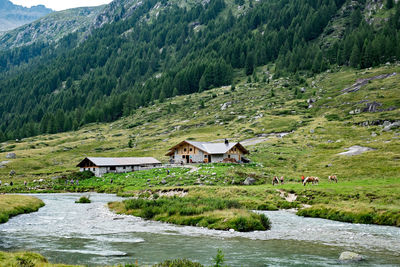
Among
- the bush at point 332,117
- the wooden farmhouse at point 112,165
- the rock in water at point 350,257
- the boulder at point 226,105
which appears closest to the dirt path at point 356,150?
the bush at point 332,117

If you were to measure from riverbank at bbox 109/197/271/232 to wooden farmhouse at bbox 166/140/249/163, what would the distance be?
1689 inches

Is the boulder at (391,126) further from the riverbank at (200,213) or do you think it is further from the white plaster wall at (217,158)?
the riverbank at (200,213)

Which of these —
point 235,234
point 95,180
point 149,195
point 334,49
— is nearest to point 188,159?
point 95,180

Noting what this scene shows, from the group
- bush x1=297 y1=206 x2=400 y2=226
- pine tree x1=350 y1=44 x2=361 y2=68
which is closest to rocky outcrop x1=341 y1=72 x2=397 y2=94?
pine tree x1=350 y1=44 x2=361 y2=68

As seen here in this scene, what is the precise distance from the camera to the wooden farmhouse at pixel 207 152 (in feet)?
281

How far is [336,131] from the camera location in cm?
10062

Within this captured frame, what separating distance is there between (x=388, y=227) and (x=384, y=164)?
36971 mm

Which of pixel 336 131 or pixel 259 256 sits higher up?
pixel 336 131

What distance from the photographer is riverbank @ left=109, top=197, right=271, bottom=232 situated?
99.7 ft

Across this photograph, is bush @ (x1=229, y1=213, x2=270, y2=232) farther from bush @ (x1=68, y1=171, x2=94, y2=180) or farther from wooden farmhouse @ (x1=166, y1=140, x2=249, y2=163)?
bush @ (x1=68, y1=171, x2=94, y2=180)

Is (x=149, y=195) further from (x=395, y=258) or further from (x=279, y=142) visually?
(x=279, y=142)

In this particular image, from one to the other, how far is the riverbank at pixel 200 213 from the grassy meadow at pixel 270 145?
7727 millimetres

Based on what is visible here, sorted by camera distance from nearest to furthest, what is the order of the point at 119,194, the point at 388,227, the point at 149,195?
the point at 388,227 → the point at 149,195 → the point at 119,194

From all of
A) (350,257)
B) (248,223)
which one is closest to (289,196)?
(248,223)
